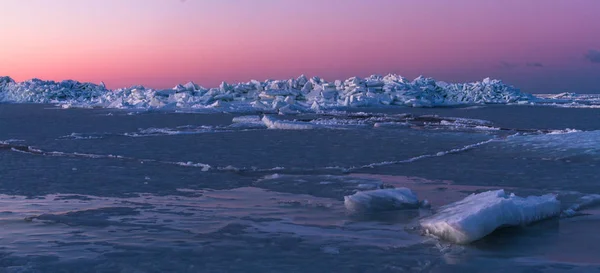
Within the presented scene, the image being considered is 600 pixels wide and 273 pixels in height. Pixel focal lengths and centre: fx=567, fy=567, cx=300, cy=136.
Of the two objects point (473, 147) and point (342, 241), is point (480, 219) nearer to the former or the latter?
point (342, 241)

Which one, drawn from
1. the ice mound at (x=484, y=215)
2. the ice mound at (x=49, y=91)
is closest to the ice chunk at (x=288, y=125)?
the ice mound at (x=484, y=215)

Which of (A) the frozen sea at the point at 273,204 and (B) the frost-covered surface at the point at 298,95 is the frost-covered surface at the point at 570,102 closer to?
(B) the frost-covered surface at the point at 298,95

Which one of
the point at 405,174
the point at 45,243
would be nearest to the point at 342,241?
the point at 45,243

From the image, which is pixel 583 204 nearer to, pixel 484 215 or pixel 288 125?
pixel 484 215

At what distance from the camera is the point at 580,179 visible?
7695 mm

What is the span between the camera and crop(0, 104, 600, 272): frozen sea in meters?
4.19

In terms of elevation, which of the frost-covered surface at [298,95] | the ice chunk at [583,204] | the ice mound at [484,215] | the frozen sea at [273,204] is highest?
the frost-covered surface at [298,95]

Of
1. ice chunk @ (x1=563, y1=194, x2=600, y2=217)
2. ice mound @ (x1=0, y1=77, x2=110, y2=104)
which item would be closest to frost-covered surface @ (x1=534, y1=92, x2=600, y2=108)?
ice chunk @ (x1=563, y1=194, x2=600, y2=217)

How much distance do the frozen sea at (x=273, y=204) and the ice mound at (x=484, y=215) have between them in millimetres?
93

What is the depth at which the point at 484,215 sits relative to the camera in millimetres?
4648

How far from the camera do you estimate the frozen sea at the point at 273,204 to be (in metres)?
4.19

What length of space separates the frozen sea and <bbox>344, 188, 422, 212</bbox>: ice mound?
13cm

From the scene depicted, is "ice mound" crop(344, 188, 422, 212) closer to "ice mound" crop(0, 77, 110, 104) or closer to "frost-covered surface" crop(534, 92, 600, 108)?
"frost-covered surface" crop(534, 92, 600, 108)

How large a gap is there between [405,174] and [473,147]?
3.96 m
